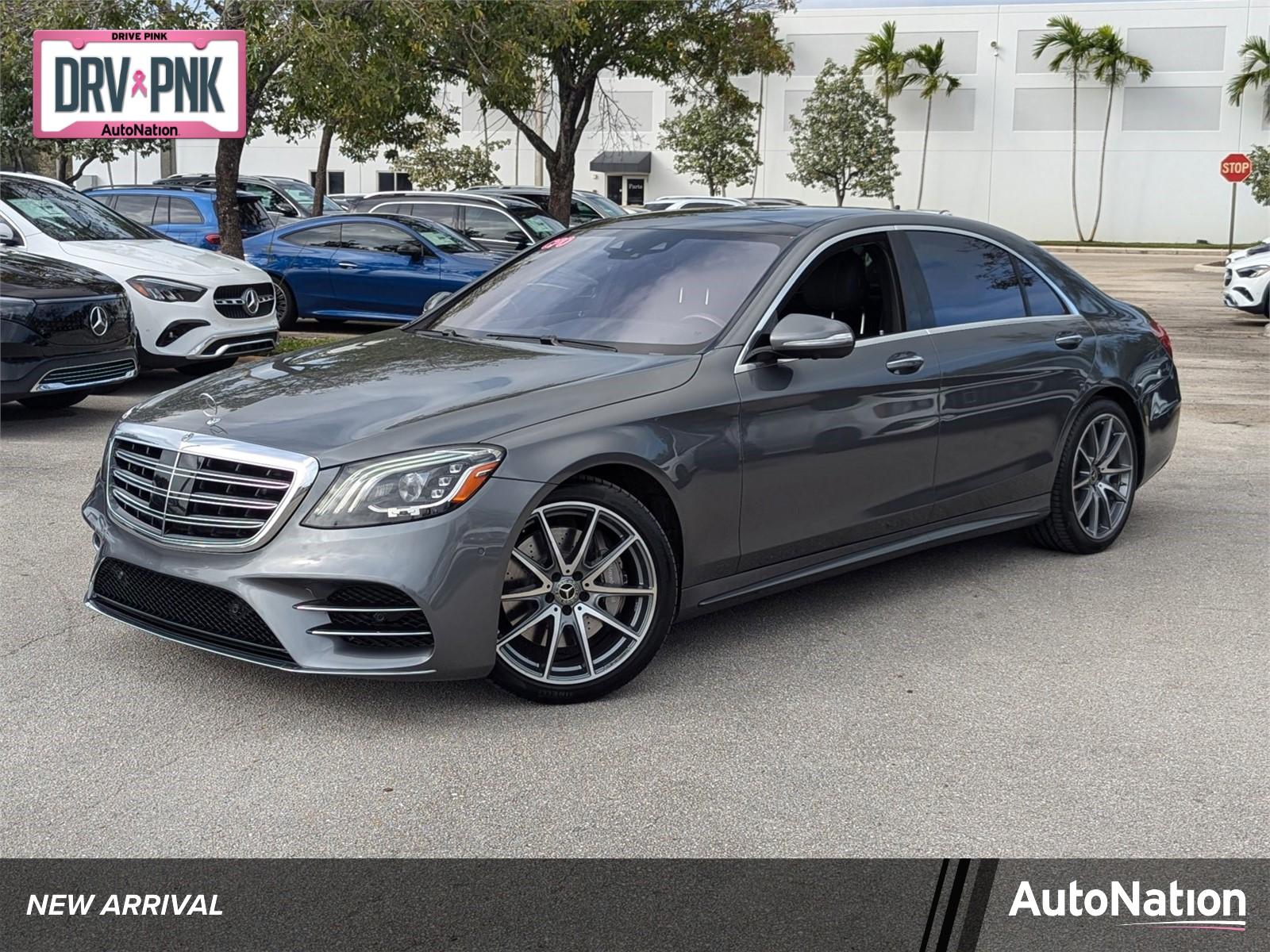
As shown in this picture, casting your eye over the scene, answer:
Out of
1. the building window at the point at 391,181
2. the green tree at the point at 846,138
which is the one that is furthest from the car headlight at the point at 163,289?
the building window at the point at 391,181

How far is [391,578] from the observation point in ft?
13.8

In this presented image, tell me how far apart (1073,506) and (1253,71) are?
52809 mm

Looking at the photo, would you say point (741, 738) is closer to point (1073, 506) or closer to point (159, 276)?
point (1073, 506)

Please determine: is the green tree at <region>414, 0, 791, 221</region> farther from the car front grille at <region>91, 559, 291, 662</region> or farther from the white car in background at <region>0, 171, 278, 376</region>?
the car front grille at <region>91, 559, 291, 662</region>

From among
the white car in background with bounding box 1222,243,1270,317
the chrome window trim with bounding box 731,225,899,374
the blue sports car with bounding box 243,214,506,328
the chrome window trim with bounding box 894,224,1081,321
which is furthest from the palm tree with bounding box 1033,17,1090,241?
the chrome window trim with bounding box 731,225,899,374

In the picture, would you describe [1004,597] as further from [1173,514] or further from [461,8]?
[461,8]

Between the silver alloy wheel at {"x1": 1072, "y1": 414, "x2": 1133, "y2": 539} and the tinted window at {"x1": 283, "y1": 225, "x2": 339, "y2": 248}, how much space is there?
11439 millimetres

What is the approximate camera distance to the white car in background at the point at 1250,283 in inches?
757

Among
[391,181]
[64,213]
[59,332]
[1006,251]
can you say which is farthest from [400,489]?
[391,181]

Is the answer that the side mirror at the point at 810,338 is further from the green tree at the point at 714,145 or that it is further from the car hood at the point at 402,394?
the green tree at the point at 714,145

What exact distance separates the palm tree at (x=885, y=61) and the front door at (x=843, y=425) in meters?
49.7

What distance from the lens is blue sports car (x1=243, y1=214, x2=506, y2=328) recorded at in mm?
15984

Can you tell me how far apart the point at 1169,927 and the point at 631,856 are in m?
1.26

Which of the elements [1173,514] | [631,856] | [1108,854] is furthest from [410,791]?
[1173,514]
